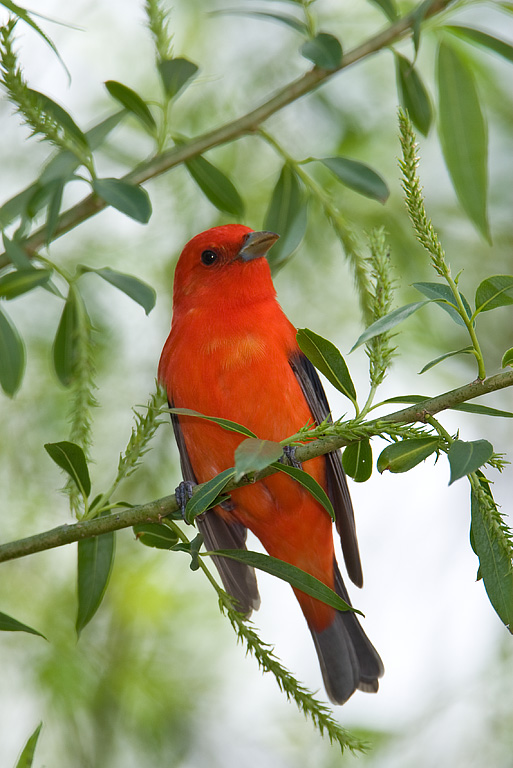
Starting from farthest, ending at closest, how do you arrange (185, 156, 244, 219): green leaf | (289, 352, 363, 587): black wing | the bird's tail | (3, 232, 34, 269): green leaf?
the bird's tail
(289, 352, 363, 587): black wing
(185, 156, 244, 219): green leaf
(3, 232, 34, 269): green leaf

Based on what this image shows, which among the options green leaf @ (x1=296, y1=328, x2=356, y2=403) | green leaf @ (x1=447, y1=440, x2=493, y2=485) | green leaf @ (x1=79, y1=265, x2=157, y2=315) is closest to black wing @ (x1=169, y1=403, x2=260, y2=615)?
green leaf @ (x1=79, y1=265, x2=157, y2=315)

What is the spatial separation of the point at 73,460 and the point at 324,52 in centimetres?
171

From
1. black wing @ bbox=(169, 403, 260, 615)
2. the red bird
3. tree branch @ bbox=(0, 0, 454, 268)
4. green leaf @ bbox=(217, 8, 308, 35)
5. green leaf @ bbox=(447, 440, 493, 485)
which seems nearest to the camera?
green leaf @ bbox=(447, 440, 493, 485)

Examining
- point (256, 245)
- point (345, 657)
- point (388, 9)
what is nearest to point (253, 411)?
point (256, 245)

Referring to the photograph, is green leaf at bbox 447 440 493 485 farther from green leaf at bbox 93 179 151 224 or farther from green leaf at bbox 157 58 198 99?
green leaf at bbox 157 58 198 99

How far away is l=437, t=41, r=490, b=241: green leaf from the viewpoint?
336 cm

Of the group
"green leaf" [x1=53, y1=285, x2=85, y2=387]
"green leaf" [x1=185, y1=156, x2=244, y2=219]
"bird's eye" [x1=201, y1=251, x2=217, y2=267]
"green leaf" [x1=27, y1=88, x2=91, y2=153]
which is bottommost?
"green leaf" [x1=53, y1=285, x2=85, y2=387]

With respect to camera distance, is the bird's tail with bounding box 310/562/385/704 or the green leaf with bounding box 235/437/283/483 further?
the bird's tail with bounding box 310/562/385/704

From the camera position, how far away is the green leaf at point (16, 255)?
9.30 ft

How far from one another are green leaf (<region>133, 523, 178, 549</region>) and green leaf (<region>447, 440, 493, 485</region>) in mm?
1066

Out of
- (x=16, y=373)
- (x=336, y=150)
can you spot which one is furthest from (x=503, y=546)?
(x=336, y=150)

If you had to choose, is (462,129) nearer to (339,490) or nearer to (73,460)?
(339,490)

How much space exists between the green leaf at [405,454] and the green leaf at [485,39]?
194 centimetres

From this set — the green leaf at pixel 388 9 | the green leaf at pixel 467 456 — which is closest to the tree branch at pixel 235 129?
the green leaf at pixel 388 9
